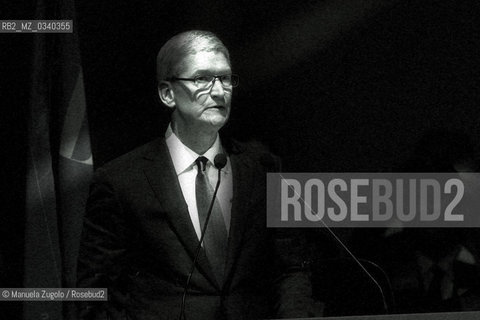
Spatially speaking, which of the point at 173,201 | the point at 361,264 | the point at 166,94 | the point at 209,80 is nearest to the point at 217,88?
the point at 209,80

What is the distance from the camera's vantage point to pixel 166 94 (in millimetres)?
2686

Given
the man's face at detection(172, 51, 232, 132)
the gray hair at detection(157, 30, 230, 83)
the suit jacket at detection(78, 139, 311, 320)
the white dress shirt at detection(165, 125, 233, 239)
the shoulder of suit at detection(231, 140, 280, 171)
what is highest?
the gray hair at detection(157, 30, 230, 83)

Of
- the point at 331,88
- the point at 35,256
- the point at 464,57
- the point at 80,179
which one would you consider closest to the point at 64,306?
the point at 35,256

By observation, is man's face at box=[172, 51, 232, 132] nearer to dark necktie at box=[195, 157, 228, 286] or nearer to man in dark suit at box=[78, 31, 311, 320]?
man in dark suit at box=[78, 31, 311, 320]

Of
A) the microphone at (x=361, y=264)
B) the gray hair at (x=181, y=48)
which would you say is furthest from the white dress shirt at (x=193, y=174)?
the microphone at (x=361, y=264)

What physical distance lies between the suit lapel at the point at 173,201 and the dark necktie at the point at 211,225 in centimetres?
7

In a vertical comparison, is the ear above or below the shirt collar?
above

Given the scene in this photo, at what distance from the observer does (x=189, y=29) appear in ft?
9.02

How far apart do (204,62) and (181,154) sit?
0.31m

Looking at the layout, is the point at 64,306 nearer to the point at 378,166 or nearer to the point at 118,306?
the point at 118,306

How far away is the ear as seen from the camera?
105 inches

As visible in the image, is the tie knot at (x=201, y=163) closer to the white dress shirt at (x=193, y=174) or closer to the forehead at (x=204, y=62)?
the white dress shirt at (x=193, y=174)

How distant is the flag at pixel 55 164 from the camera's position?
2715mm

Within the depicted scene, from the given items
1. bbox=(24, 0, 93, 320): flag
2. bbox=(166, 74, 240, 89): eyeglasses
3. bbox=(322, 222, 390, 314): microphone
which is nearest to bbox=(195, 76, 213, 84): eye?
bbox=(166, 74, 240, 89): eyeglasses
